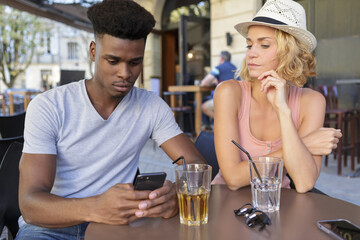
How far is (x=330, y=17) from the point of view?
488 centimetres

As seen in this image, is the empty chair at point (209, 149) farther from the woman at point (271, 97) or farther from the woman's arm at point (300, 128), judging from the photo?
the woman's arm at point (300, 128)

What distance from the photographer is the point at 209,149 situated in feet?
5.60

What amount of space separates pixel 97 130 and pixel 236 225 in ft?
2.40

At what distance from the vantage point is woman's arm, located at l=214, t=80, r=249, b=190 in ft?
4.33

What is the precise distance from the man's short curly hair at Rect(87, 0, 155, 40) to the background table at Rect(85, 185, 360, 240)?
0.69 meters

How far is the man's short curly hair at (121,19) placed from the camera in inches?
51.7

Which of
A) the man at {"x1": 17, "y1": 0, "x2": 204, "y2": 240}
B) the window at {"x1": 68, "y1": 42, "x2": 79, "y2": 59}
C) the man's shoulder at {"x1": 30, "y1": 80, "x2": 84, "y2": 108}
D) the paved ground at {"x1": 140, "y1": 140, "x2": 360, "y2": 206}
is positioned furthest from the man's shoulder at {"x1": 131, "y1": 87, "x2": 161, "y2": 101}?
the window at {"x1": 68, "y1": 42, "x2": 79, "y2": 59}

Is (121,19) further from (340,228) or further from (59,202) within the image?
(340,228)

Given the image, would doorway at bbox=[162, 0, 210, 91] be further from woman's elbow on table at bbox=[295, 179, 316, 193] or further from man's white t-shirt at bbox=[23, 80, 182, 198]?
woman's elbow on table at bbox=[295, 179, 316, 193]

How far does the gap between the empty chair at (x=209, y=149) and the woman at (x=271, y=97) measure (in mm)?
75

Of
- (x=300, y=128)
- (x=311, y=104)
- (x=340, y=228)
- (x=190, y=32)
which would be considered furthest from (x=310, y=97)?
(x=190, y=32)

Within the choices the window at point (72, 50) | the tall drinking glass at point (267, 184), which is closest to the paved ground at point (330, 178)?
the tall drinking glass at point (267, 184)

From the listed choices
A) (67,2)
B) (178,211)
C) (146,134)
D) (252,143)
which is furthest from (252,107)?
(67,2)

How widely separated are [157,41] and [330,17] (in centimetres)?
530
